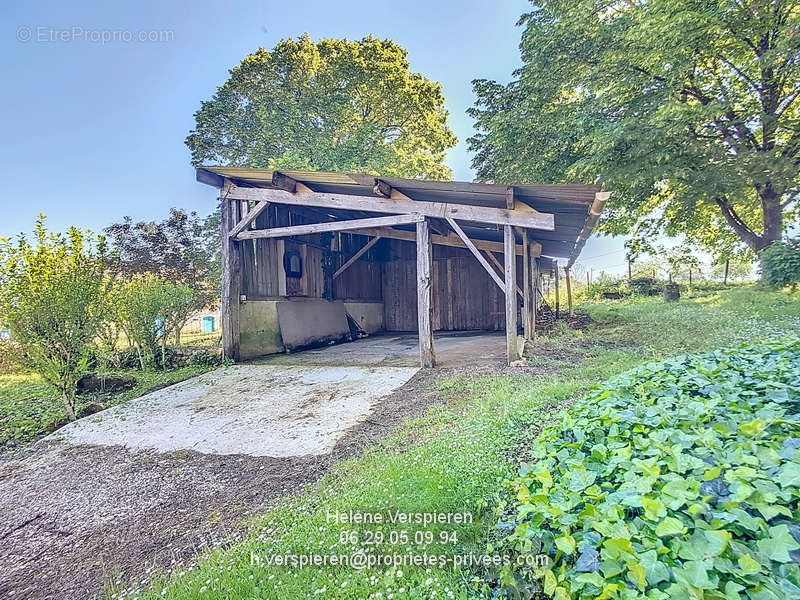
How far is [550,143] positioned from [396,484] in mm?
9944

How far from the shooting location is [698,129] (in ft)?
30.7

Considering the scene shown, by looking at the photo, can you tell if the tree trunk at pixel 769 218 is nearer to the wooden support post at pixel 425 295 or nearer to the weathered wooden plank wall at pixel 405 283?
the weathered wooden plank wall at pixel 405 283

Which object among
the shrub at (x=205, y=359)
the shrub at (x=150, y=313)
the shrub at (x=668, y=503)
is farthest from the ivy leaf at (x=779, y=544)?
the shrub at (x=150, y=313)

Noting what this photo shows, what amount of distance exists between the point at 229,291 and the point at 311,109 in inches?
357

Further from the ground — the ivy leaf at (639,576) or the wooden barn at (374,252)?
the wooden barn at (374,252)

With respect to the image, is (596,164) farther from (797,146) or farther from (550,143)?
(797,146)

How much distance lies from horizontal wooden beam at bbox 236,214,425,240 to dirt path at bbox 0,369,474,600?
3.28 meters

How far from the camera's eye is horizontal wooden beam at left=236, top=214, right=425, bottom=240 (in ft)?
19.1

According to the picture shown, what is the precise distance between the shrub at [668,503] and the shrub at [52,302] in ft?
16.8

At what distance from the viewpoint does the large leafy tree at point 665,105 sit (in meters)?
7.51

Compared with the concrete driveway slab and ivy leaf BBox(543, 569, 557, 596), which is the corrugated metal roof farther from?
ivy leaf BBox(543, 569, 557, 596)

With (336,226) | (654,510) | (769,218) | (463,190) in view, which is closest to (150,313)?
(336,226)

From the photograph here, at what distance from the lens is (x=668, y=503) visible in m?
1.08

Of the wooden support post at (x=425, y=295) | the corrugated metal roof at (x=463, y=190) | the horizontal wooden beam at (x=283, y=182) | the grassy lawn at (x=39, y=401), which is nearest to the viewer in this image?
the grassy lawn at (x=39, y=401)
